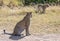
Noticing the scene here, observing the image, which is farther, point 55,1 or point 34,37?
point 55,1

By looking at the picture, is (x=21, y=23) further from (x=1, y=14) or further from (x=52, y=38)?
(x=1, y=14)

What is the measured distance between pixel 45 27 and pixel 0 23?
2636 millimetres

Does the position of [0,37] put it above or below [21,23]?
below

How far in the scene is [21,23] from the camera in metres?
9.09

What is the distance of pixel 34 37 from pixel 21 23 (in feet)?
2.55

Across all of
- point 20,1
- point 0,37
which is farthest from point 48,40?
point 20,1

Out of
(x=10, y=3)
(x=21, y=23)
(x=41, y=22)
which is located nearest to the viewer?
(x=21, y=23)

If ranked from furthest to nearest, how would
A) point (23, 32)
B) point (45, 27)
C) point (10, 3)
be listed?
point (10, 3), point (45, 27), point (23, 32)

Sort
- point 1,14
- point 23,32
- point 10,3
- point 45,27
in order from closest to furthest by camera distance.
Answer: point 23,32 < point 45,27 < point 1,14 < point 10,3

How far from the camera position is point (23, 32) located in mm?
9875

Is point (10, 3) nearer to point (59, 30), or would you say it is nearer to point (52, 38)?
point (59, 30)

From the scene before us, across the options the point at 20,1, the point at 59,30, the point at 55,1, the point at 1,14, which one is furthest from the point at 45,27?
the point at 55,1

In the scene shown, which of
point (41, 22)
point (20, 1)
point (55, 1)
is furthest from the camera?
point (55, 1)

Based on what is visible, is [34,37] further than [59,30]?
No
